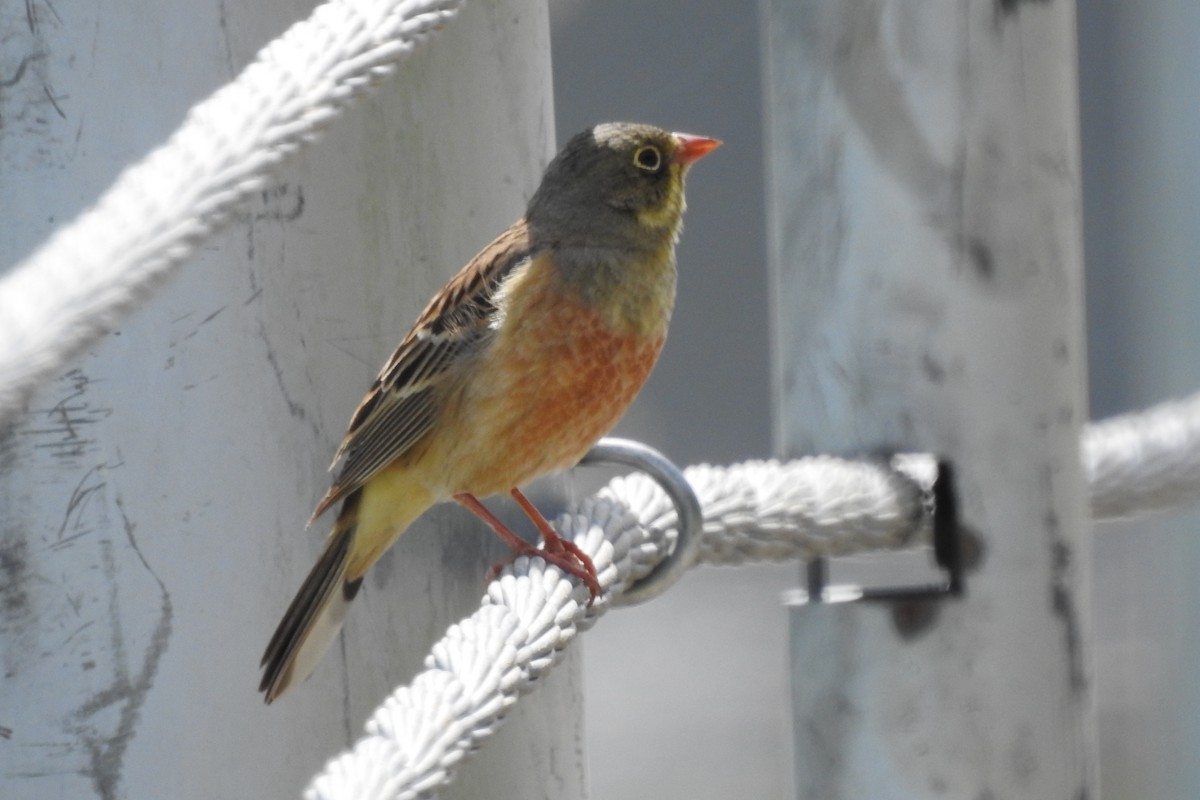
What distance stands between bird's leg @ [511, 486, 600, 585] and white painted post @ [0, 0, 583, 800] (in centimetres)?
28

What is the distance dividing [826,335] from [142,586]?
0.85 metres

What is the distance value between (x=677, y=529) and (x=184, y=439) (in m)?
0.66

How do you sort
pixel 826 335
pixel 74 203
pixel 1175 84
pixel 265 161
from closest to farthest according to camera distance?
pixel 265 161 < pixel 74 203 < pixel 826 335 < pixel 1175 84

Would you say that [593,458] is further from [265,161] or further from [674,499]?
[265,161]

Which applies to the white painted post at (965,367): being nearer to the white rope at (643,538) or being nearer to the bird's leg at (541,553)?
the white rope at (643,538)

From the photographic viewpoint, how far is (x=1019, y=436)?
1.92m

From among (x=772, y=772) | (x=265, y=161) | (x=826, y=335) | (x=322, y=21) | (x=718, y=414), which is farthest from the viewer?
(x=718, y=414)

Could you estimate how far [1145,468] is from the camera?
8.07 feet

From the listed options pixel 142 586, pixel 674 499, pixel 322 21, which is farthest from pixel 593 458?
pixel 322 21

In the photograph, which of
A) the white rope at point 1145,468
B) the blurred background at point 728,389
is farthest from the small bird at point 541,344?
the blurred background at point 728,389

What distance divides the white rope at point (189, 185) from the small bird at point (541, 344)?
2.74 ft

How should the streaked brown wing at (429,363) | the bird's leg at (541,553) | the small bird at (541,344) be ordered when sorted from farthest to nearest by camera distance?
the small bird at (541,344) < the streaked brown wing at (429,363) < the bird's leg at (541,553)

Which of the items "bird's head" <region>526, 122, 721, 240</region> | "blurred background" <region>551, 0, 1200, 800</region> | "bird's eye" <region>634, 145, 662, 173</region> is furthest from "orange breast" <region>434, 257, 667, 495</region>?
"blurred background" <region>551, 0, 1200, 800</region>

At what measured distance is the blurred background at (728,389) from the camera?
24.1 feet
